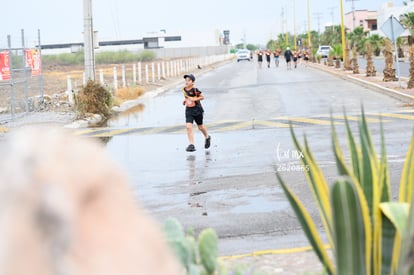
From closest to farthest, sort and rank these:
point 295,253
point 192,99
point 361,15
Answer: point 295,253
point 192,99
point 361,15

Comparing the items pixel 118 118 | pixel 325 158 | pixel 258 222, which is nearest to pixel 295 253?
pixel 258 222

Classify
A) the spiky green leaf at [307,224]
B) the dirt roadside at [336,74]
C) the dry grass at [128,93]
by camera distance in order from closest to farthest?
1. the spiky green leaf at [307,224]
2. the dirt roadside at [336,74]
3. the dry grass at [128,93]

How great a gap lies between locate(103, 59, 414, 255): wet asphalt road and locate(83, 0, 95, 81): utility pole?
2.03 metres

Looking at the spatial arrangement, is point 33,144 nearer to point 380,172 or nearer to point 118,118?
point 380,172

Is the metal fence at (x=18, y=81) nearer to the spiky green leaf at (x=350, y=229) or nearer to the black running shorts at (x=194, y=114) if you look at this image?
the black running shorts at (x=194, y=114)

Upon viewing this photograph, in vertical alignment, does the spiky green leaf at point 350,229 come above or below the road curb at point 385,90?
above

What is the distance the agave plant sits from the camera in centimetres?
312

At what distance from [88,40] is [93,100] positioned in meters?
2.34

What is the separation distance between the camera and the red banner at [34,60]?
25.4 m

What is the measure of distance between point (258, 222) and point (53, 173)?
7.22m

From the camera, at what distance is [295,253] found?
651 cm

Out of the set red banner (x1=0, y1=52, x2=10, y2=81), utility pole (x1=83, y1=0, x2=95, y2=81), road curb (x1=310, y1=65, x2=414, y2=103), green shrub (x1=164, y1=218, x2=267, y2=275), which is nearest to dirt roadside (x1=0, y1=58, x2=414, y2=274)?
road curb (x1=310, y1=65, x2=414, y2=103)

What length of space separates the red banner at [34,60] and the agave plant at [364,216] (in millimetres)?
22294

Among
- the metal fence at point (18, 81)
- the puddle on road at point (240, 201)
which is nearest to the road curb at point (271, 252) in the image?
the puddle on road at point (240, 201)
